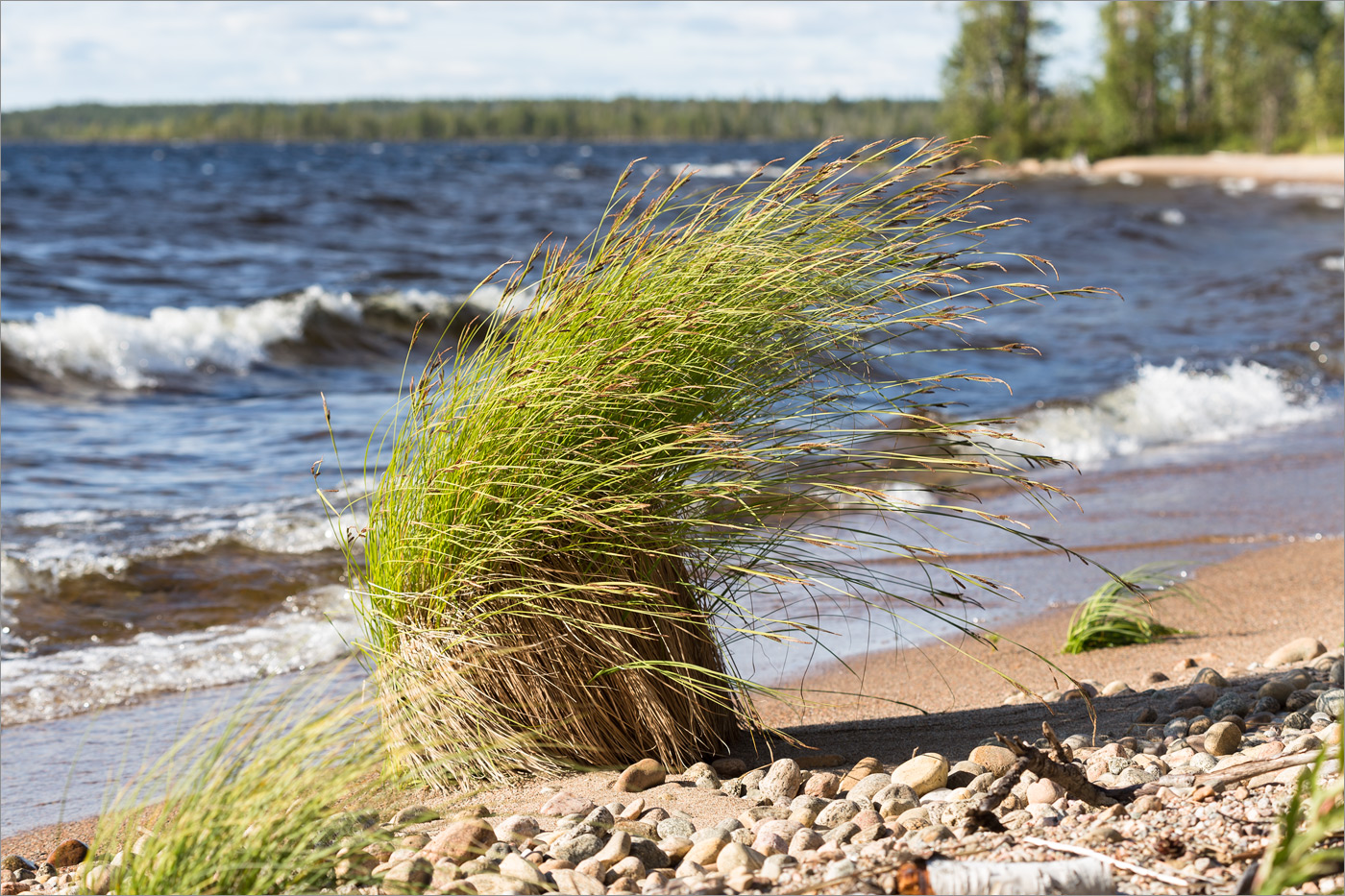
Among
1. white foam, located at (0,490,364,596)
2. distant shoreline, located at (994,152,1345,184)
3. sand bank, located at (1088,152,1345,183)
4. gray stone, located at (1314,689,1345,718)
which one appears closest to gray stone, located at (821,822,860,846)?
gray stone, located at (1314,689,1345,718)

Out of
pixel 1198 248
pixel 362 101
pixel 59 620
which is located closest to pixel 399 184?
pixel 1198 248

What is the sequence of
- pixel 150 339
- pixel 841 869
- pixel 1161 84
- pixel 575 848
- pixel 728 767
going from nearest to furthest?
pixel 841 869 → pixel 575 848 → pixel 728 767 → pixel 150 339 → pixel 1161 84

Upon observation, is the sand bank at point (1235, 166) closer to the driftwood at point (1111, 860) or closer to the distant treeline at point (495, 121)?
the driftwood at point (1111, 860)

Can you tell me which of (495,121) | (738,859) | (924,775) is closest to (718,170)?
(924,775)

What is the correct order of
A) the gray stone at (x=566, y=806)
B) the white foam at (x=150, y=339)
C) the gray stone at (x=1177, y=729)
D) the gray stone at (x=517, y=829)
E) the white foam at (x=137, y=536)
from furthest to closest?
the white foam at (x=150, y=339), the white foam at (x=137, y=536), the gray stone at (x=1177, y=729), the gray stone at (x=566, y=806), the gray stone at (x=517, y=829)

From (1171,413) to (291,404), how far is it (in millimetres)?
8027

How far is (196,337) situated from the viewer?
12805 mm

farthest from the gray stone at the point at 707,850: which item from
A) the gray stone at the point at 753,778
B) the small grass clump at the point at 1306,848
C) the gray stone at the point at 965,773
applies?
the small grass clump at the point at 1306,848

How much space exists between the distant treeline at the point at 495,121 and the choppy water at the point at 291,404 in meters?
93.6

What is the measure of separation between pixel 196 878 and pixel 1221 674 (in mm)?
3492

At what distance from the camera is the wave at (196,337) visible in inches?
456

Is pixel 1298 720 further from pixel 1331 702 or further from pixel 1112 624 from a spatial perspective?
pixel 1112 624

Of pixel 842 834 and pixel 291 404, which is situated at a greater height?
A: pixel 291 404

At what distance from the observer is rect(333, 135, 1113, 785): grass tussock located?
2.82 metres
